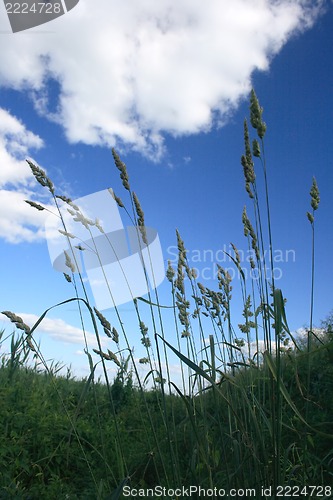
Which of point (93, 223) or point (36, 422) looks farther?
point (36, 422)

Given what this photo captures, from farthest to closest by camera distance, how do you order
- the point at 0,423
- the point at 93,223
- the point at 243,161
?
the point at 0,423 → the point at 93,223 → the point at 243,161

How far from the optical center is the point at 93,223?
224cm

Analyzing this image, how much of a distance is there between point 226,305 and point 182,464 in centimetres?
136

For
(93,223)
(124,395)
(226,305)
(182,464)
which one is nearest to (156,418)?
(124,395)

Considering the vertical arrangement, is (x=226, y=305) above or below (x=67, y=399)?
above

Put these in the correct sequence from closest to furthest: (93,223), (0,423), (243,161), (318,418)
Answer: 1. (243,161)
2. (93,223)
3. (0,423)
4. (318,418)

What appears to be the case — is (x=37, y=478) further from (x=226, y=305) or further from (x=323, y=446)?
(x=323, y=446)

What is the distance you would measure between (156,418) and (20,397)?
4.29ft

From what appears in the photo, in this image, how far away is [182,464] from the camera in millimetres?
3230

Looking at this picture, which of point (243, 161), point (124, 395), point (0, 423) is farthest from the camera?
point (124, 395)

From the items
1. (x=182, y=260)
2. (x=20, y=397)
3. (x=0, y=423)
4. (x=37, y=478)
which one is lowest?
(x=37, y=478)

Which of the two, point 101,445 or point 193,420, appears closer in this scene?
point 193,420

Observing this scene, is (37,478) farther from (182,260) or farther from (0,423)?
(182,260)

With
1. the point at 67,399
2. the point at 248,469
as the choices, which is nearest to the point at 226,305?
the point at 248,469
